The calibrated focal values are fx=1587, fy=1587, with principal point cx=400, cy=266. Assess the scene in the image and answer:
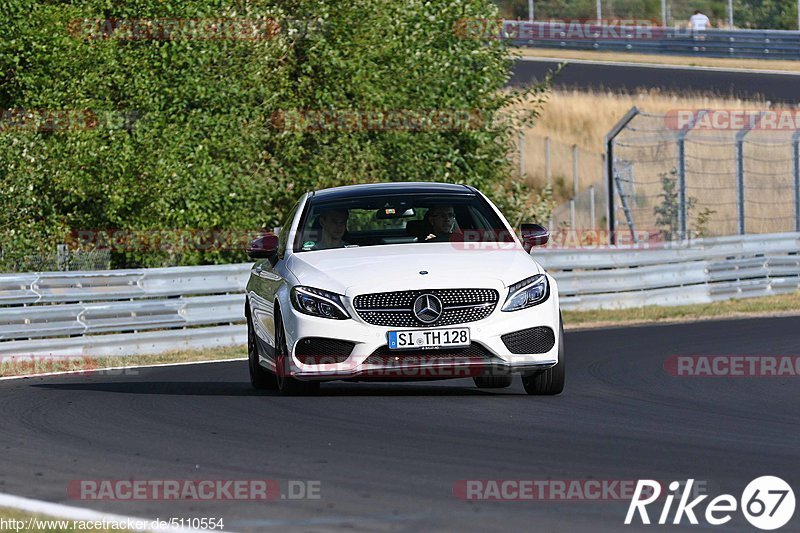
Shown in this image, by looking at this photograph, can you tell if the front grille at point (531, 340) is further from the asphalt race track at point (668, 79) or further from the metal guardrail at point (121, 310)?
the asphalt race track at point (668, 79)

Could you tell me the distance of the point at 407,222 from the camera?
1186 cm

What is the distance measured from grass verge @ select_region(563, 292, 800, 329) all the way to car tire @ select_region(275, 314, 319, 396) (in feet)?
32.5

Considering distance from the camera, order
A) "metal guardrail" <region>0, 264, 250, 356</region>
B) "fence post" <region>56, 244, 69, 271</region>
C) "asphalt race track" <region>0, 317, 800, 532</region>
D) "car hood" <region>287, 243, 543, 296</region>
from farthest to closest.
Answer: "fence post" <region>56, 244, 69, 271</region>
"metal guardrail" <region>0, 264, 250, 356</region>
"car hood" <region>287, 243, 543, 296</region>
"asphalt race track" <region>0, 317, 800, 532</region>

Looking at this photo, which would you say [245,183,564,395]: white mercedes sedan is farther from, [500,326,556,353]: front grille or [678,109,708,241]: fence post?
[678,109,708,241]: fence post

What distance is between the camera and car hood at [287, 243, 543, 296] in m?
10.7

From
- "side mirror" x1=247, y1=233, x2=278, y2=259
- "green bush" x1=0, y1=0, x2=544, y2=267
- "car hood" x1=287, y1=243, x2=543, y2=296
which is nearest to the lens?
"car hood" x1=287, y1=243, x2=543, y2=296

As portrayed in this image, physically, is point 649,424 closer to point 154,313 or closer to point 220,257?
point 154,313

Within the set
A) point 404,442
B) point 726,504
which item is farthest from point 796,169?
point 726,504

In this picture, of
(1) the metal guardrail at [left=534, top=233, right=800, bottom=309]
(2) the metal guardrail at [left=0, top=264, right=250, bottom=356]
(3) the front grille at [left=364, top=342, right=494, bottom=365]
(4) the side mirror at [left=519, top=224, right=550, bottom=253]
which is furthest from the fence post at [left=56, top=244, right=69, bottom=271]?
(3) the front grille at [left=364, top=342, right=494, bottom=365]

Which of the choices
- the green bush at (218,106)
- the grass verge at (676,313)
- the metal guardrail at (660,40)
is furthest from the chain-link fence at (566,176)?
the grass verge at (676,313)

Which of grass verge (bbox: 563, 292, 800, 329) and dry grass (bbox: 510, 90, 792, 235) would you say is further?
dry grass (bbox: 510, 90, 792, 235)

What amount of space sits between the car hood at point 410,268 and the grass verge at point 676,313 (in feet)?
33.4

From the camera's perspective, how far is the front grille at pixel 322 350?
1068cm

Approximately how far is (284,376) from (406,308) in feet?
4.15
